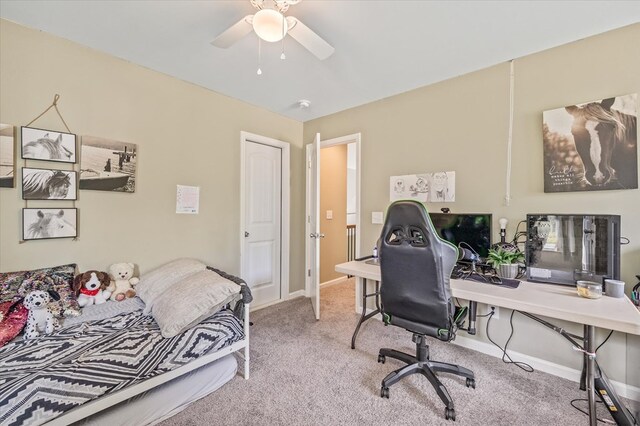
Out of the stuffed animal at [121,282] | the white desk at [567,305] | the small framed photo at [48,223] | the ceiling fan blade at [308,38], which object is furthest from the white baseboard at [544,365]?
the small framed photo at [48,223]

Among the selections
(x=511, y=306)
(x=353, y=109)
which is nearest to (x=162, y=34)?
(x=353, y=109)

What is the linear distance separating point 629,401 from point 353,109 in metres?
3.34

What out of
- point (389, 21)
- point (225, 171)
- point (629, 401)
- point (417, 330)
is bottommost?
point (629, 401)

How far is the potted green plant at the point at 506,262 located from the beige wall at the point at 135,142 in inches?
99.7

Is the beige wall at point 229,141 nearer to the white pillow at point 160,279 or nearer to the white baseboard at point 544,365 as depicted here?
the white baseboard at point 544,365

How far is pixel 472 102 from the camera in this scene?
247 cm

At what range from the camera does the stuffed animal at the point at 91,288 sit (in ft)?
6.68

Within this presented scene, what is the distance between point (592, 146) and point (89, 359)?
340 centimetres

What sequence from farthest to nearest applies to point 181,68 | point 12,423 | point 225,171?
point 225,171 < point 181,68 < point 12,423

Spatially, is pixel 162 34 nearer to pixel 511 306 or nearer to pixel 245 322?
pixel 245 322

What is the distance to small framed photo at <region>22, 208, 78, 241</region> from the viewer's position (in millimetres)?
1915

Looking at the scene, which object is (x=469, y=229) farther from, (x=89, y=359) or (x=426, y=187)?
(x=89, y=359)

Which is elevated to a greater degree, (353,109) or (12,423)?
(353,109)

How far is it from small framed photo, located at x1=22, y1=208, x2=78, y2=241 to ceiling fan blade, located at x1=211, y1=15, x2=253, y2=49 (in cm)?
169
